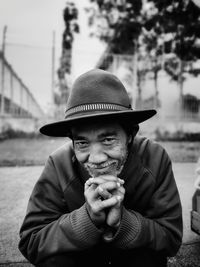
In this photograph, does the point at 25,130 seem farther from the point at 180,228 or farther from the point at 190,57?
the point at 180,228

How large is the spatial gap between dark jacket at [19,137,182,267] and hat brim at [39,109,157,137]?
0.17 meters

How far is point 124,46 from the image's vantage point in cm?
1441

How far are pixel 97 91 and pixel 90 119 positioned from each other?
165mm

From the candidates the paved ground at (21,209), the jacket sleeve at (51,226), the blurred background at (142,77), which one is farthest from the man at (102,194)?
the blurred background at (142,77)

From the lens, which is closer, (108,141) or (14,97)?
(108,141)

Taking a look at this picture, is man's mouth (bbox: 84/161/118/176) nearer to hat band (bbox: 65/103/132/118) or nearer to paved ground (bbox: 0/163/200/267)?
hat band (bbox: 65/103/132/118)

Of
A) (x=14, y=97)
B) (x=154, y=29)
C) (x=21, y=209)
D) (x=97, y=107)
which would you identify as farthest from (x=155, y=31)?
(x=97, y=107)

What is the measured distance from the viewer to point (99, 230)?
1377 mm

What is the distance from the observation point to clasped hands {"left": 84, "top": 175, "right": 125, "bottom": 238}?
131 centimetres

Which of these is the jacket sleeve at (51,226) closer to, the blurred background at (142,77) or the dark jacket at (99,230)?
the dark jacket at (99,230)

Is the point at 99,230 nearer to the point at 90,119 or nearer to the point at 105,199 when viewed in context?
the point at 105,199

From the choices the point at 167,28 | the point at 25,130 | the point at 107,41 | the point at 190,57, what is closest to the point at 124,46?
the point at 107,41

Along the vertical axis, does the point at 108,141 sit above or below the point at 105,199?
above

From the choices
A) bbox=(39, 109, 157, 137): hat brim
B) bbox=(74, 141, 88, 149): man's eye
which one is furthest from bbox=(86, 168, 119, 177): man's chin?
bbox=(39, 109, 157, 137): hat brim
